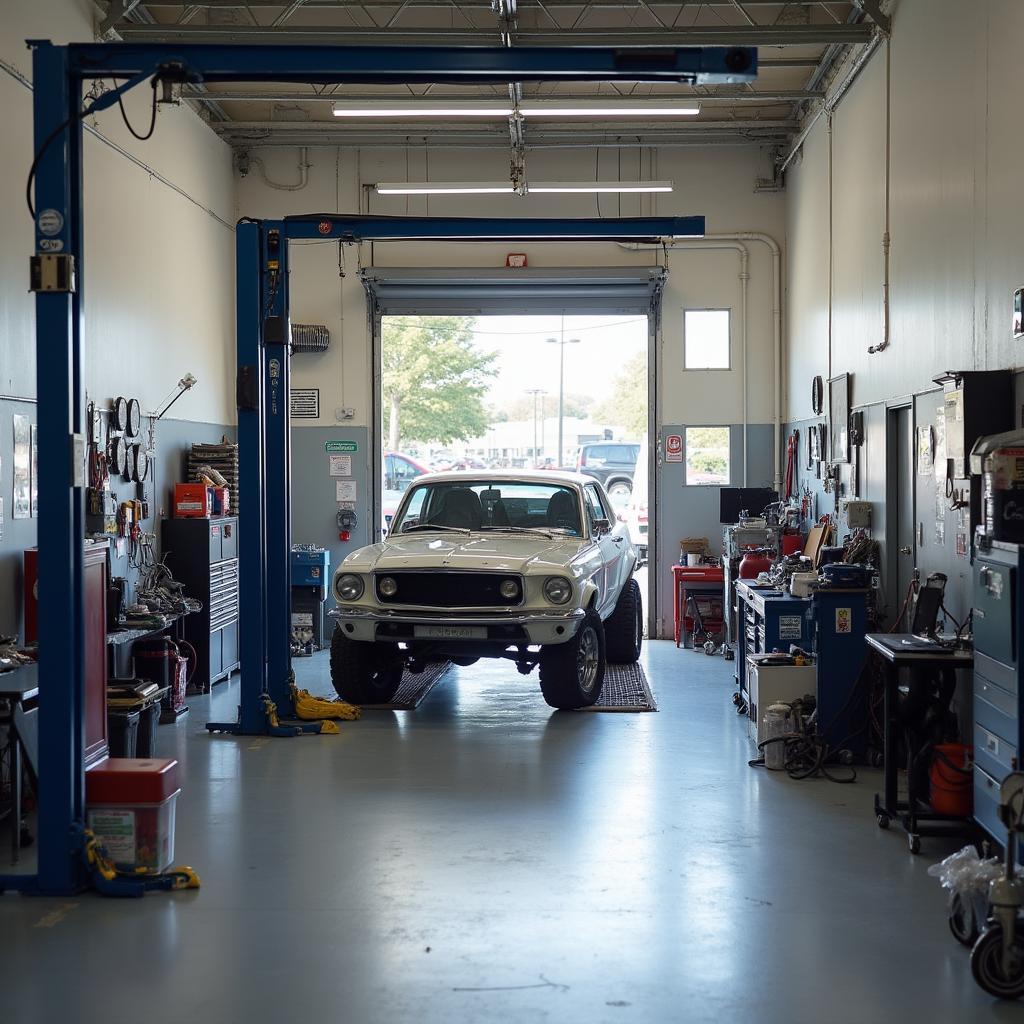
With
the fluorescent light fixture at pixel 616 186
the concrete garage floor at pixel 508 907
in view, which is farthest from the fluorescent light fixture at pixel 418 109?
the concrete garage floor at pixel 508 907

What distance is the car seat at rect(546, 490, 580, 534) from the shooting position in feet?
29.5

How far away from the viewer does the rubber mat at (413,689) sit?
850cm

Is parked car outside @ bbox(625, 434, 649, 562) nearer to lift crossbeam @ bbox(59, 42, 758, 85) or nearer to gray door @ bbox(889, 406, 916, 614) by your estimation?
gray door @ bbox(889, 406, 916, 614)

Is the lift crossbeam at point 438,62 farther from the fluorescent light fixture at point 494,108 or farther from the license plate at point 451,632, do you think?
the fluorescent light fixture at point 494,108

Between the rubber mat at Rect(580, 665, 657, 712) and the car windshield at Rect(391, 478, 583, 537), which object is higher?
the car windshield at Rect(391, 478, 583, 537)

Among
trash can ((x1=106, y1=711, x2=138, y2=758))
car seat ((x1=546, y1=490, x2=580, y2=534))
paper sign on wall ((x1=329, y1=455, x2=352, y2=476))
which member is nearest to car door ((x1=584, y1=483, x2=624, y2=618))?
car seat ((x1=546, y1=490, x2=580, y2=534))

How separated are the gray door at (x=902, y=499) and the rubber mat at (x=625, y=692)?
185cm

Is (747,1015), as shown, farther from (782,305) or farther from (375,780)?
(782,305)

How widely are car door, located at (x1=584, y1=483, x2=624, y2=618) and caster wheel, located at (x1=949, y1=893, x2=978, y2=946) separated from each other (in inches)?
180

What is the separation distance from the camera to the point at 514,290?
12.5 meters

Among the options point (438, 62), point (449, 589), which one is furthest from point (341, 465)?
point (438, 62)

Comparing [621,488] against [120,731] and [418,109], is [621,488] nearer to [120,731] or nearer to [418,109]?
[418,109]

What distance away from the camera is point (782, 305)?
12516 mm

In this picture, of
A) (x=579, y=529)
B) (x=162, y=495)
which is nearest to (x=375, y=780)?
(x=579, y=529)
